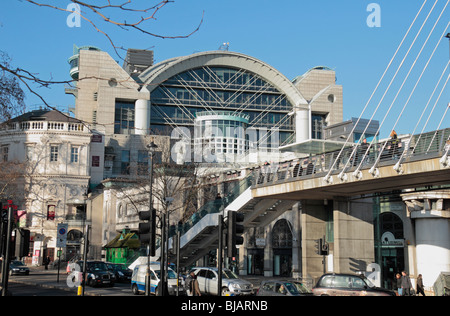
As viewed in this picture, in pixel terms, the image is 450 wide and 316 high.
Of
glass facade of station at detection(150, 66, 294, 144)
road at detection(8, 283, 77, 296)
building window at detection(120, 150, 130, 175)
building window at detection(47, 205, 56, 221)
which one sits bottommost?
road at detection(8, 283, 77, 296)

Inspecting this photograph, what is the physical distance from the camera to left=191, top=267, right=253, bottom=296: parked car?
28297 mm

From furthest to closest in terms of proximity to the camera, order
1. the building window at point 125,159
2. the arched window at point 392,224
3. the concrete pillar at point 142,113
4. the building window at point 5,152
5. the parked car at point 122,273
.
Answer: the concrete pillar at point 142,113 → the building window at point 125,159 → the building window at point 5,152 → the parked car at point 122,273 → the arched window at point 392,224

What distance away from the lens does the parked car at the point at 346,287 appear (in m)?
22.3

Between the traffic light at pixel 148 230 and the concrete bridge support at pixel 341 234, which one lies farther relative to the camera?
the concrete bridge support at pixel 341 234

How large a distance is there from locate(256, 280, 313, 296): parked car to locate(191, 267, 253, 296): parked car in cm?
392

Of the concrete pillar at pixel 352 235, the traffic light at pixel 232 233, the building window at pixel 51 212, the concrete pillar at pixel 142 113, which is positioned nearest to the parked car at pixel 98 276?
the concrete pillar at pixel 352 235

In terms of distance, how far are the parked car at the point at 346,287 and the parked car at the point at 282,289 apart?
66 centimetres

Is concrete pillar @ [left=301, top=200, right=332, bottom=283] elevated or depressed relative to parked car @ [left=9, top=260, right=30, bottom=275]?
elevated

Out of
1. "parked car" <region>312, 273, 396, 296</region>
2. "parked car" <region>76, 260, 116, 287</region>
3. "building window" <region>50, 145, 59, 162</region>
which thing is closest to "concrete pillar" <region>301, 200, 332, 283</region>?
"parked car" <region>312, 273, 396, 296</region>

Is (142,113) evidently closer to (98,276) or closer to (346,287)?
(98,276)

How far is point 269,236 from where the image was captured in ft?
189

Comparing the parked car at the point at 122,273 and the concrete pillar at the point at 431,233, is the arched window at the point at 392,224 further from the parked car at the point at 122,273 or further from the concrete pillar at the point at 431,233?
the parked car at the point at 122,273

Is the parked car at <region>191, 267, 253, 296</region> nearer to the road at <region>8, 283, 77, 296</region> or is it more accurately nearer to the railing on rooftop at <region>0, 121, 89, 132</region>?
the road at <region>8, 283, 77, 296</region>

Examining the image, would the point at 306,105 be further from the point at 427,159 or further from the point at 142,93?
the point at 427,159
